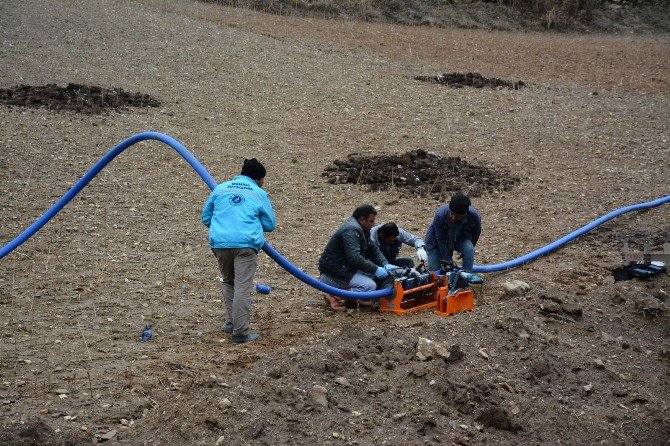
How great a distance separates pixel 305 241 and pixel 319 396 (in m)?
4.64

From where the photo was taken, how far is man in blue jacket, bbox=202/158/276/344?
7445 mm

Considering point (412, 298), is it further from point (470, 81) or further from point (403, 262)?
point (470, 81)

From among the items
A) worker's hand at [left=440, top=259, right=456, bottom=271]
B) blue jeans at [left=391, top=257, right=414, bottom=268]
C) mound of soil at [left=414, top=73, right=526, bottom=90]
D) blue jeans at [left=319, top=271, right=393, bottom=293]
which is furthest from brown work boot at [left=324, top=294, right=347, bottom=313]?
mound of soil at [left=414, top=73, right=526, bottom=90]

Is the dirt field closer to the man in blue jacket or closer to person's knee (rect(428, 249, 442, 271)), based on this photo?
the man in blue jacket

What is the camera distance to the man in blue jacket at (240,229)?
745cm

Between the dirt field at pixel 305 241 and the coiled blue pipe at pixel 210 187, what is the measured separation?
19 centimetres

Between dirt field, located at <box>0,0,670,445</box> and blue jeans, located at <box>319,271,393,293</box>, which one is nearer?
dirt field, located at <box>0,0,670,445</box>

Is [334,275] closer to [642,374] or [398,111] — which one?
[642,374]

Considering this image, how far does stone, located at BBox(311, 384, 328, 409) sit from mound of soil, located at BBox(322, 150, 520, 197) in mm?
6393

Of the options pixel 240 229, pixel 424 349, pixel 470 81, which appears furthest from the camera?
pixel 470 81

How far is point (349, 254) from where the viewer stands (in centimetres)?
841

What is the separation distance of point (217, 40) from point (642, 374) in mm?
15622

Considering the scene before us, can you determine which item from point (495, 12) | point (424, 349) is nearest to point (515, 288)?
point (424, 349)

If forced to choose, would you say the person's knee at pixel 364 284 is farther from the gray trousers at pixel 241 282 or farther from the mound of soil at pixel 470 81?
the mound of soil at pixel 470 81
